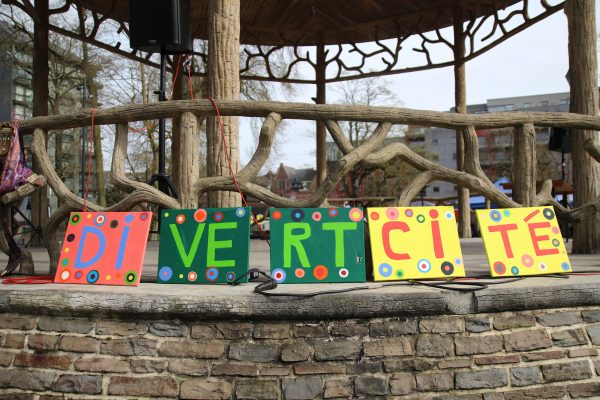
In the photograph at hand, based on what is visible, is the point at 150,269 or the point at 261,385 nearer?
the point at 261,385

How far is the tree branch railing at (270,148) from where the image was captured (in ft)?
11.6

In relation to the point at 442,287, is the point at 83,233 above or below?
above

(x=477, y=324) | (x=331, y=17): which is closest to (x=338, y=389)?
(x=477, y=324)

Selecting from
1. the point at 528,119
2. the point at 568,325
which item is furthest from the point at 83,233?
the point at 528,119

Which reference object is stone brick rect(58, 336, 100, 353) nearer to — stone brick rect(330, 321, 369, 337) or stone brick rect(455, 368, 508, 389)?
stone brick rect(330, 321, 369, 337)

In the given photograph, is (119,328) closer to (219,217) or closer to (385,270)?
(219,217)

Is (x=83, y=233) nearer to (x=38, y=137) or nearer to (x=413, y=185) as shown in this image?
(x=38, y=137)

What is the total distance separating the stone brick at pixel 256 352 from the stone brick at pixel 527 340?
1.34 m

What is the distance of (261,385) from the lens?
8.91 ft

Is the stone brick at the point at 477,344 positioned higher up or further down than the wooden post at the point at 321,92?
further down

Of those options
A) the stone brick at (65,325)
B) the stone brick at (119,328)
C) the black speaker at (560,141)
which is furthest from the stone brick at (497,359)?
the black speaker at (560,141)

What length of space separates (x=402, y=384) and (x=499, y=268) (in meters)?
1.16

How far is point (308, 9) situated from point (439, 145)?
5898 cm

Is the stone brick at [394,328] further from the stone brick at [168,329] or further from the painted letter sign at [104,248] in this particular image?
the painted letter sign at [104,248]
